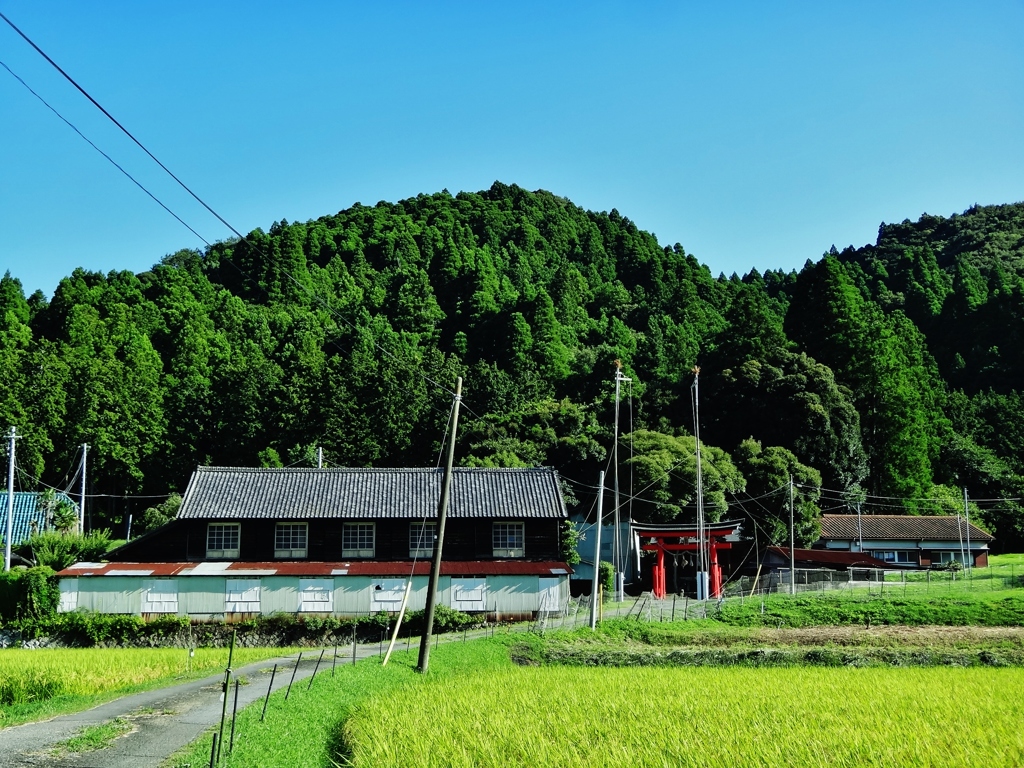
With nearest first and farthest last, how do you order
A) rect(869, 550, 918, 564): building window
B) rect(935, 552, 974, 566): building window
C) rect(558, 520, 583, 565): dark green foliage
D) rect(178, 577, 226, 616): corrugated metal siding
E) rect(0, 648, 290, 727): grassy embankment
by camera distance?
rect(0, 648, 290, 727): grassy embankment → rect(178, 577, 226, 616): corrugated metal siding → rect(558, 520, 583, 565): dark green foliage → rect(935, 552, 974, 566): building window → rect(869, 550, 918, 564): building window

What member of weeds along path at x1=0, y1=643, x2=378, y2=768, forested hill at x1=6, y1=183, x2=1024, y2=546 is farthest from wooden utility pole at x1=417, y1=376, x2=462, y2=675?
forested hill at x1=6, y1=183, x2=1024, y2=546

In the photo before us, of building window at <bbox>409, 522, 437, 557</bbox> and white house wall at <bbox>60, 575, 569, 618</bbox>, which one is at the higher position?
building window at <bbox>409, 522, 437, 557</bbox>

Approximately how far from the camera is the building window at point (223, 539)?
124ft

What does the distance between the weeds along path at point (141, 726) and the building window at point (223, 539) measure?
15649 millimetres

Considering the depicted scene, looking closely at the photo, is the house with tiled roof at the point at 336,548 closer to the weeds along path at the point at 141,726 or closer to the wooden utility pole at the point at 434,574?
the wooden utility pole at the point at 434,574

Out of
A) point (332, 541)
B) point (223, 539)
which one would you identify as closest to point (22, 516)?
point (223, 539)

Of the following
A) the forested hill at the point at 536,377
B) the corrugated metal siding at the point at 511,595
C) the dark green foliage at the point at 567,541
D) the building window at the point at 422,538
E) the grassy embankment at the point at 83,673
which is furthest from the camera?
the forested hill at the point at 536,377

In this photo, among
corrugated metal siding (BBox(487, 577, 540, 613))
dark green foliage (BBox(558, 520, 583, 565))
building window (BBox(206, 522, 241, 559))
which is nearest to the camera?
corrugated metal siding (BBox(487, 577, 540, 613))

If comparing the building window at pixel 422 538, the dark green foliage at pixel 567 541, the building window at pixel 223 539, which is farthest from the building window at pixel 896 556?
the building window at pixel 223 539

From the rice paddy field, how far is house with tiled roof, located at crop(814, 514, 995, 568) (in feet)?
120

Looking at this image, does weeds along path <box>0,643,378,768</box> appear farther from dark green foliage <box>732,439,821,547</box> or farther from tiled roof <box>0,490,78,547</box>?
dark green foliage <box>732,439,821,547</box>

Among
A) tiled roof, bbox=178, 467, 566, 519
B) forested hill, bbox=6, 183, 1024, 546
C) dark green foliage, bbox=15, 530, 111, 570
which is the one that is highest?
forested hill, bbox=6, 183, 1024, 546

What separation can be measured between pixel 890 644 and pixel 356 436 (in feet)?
142

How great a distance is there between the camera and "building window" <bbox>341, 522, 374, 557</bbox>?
38125 millimetres
